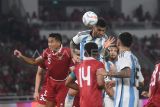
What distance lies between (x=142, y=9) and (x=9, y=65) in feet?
29.7

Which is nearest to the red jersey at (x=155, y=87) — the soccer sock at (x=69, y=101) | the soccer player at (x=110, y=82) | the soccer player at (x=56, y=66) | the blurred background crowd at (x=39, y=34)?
the soccer player at (x=110, y=82)

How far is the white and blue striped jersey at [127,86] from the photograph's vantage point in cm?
925

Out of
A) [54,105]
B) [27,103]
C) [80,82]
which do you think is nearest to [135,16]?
[27,103]

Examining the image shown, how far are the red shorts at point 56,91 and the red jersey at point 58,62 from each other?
4.4 inches

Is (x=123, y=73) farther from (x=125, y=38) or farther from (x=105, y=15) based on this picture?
(x=105, y=15)

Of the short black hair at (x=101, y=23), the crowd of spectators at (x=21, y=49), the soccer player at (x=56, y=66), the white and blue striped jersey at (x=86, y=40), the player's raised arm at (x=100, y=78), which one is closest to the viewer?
the player's raised arm at (x=100, y=78)

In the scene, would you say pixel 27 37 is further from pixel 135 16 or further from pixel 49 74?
pixel 49 74

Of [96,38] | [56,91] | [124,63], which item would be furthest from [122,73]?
[56,91]

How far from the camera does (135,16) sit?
3030 cm

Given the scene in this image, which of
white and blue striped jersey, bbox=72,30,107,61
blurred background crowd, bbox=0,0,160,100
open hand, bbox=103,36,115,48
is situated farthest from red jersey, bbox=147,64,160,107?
blurred background crowd, bbox=0,0,160,100

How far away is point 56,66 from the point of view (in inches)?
472

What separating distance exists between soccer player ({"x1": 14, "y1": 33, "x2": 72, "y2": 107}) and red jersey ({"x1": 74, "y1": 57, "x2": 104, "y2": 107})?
2321 mm

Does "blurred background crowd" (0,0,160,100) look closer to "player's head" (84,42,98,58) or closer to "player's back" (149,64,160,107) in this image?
"player's back" (149,64,160,107)

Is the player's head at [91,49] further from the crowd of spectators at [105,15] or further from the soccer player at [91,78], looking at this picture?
the crowd of spectators at [105,15]
